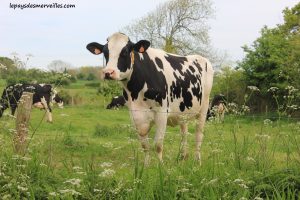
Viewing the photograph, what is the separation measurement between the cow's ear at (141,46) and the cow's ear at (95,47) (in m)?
0.62

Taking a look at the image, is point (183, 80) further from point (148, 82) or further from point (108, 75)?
point (108, 75)

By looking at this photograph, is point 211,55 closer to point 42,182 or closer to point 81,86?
point 81,86

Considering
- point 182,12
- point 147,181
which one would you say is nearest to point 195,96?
point 147,181

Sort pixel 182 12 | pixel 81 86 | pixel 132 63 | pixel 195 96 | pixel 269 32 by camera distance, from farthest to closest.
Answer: pixel 182 12 < pixel 81 86 < pixel 269 32 < pixel 195 96 < pixel 132 63

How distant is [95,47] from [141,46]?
802 millimetres

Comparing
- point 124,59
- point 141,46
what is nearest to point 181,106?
point 141,46

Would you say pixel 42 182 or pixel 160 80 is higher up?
pixel 160 80

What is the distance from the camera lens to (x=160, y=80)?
7.32 metres

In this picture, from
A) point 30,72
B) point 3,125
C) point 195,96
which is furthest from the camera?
point 195,96

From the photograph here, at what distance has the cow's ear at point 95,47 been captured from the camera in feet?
23.7

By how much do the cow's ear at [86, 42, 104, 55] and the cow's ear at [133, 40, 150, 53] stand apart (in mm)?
618

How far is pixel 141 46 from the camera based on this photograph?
Result: 23.2 ft

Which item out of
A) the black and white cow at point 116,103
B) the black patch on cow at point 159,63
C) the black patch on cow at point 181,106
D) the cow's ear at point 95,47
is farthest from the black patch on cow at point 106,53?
the black and white cow at point 116,103

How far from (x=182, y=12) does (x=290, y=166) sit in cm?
4054
